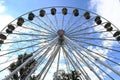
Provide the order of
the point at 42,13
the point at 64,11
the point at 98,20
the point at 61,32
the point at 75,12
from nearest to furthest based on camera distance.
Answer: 1. the point at 61,32
2. the point at 98,20
3. the point at 42,13
4. the point at 64,11
5. the point at 75,12

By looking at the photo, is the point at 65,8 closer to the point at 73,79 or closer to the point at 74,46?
the point at 74,46

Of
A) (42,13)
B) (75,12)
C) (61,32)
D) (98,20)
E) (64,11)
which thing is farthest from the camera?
(75,12)

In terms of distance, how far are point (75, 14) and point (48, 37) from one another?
5.57 metres

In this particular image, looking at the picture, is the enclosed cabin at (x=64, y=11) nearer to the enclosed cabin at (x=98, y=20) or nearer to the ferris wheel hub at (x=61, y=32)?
the enclosed cabin at (x=98, y=20)

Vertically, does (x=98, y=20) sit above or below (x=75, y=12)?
below

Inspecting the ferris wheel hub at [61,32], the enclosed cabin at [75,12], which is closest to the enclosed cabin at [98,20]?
the enclosed cabin at [75,12]

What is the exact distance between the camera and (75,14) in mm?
32906

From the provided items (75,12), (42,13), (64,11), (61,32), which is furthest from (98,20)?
(42,13)

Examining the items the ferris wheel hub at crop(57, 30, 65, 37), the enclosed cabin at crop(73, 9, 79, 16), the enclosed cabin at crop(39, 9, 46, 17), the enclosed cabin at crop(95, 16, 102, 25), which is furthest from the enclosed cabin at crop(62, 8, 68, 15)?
the ferris wheel hub at crop(57, 30, 65, 37)

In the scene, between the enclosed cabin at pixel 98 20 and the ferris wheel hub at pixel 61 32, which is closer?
the ferris wheel hub at pixel 61 32

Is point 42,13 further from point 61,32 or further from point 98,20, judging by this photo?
point 98,20

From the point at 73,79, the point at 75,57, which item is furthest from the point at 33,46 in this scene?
the point at 73,79

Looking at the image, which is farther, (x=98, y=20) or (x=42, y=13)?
(x=42, y=13)

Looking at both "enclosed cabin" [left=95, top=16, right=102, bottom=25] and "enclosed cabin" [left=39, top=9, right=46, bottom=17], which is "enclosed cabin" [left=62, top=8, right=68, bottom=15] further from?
"enclosed cabin" [left=95, top=16, right=102, bottom=25]
